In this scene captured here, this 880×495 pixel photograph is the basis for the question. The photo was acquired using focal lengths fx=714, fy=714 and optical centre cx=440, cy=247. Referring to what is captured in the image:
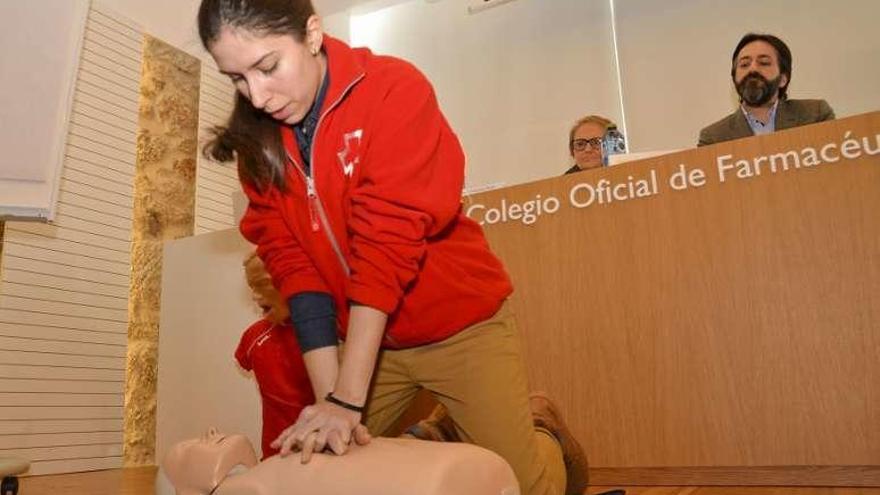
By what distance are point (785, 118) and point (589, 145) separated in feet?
2.64

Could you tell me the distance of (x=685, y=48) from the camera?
393cm

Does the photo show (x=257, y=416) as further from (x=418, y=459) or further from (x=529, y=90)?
(x=529, y=90)


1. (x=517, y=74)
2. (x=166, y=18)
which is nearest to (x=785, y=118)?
(x=517, y=74)

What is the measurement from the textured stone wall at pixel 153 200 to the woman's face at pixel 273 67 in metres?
2.53

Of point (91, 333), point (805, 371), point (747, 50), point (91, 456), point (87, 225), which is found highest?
point (747, 50)

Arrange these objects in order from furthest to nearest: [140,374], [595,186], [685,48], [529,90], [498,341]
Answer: [529,90]
[685,48]
[140,374]
[595,186]
[498,341]

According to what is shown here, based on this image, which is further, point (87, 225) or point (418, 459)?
point (87, 225)

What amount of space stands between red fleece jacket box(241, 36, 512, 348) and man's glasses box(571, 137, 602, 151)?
2.24 meters

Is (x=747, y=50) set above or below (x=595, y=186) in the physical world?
above

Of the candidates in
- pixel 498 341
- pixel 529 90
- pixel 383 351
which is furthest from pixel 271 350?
pixel 529 90

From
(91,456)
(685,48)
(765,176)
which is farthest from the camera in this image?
(685,48)

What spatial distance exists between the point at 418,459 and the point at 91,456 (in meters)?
2.69

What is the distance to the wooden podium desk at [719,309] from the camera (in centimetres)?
161

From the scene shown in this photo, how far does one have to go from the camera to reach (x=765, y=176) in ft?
5.73
